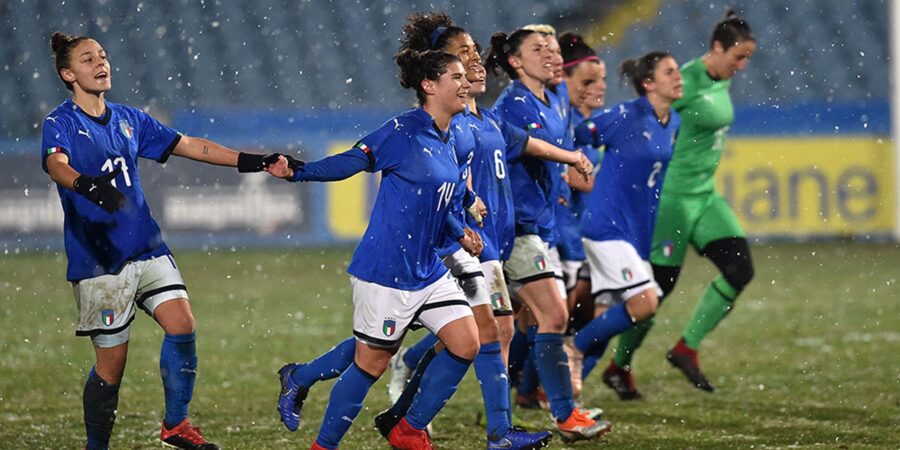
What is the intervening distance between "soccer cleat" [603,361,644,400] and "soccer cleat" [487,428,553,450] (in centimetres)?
213

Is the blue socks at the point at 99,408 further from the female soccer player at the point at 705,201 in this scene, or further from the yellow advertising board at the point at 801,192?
the yellow advertising board at the point at 801,192

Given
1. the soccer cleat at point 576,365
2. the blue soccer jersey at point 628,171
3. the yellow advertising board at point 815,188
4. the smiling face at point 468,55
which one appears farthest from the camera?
the yellow advertising board at point 815,188

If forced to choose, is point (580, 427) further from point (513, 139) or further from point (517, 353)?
point (513, 139)

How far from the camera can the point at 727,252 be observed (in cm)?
838

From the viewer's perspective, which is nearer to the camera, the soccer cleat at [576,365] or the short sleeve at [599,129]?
the soccer cleat at [576,365]

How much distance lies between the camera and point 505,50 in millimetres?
6867

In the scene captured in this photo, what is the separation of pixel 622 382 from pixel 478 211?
2298 mm

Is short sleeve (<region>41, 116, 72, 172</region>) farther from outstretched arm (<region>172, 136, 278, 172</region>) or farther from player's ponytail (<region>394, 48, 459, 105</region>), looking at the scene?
player's ponytail (<region>394, 48, 459, 105</region>)

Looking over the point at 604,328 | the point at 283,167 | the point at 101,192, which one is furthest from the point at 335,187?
the point at 101,192

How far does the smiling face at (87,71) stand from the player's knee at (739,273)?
4.11 meters

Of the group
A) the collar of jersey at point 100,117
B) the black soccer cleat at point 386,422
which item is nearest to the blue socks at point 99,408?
the collar of jersey at point 100,117

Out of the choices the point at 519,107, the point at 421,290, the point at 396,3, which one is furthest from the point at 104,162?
the point at 396,3

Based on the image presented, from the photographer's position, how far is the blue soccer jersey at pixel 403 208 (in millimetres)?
5434

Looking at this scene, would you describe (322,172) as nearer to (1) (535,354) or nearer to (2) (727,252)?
(1) (535,354)
